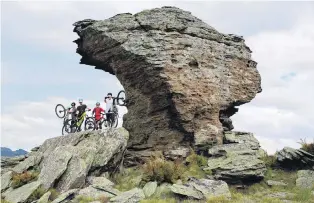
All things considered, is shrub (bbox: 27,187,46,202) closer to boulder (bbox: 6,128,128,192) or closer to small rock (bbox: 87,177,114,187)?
boulder (bbox: 6,128,128,192)

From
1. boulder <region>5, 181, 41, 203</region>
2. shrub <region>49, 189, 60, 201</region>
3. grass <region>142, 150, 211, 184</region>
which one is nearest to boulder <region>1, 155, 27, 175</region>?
boulder <region>5, 181, 41, 203</region>

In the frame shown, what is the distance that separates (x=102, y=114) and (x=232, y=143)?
9421mm

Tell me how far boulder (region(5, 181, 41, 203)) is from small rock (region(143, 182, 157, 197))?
633 centimetres

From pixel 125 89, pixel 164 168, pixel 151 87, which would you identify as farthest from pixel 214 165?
pixel 125 89

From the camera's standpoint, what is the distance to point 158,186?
22828mm

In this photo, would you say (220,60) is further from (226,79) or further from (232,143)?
(232,143)

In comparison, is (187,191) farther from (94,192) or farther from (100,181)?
(100,181)

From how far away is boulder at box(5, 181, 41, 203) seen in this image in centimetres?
2314

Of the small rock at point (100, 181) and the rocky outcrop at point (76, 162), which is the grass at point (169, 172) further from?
the rocky outcrop at point (76, 162)

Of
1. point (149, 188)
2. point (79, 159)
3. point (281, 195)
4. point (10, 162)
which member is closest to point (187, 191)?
point (149, 188)

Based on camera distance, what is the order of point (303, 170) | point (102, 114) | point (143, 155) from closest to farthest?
point (303, 170), point (143, 155), point (102, 114)

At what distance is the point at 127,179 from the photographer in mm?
25641

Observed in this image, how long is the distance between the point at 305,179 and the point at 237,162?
12.6ft

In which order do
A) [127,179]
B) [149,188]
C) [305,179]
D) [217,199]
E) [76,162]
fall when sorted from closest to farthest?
[217,199]
[149,188]
[305,179]
[76,162]
[127,179]
